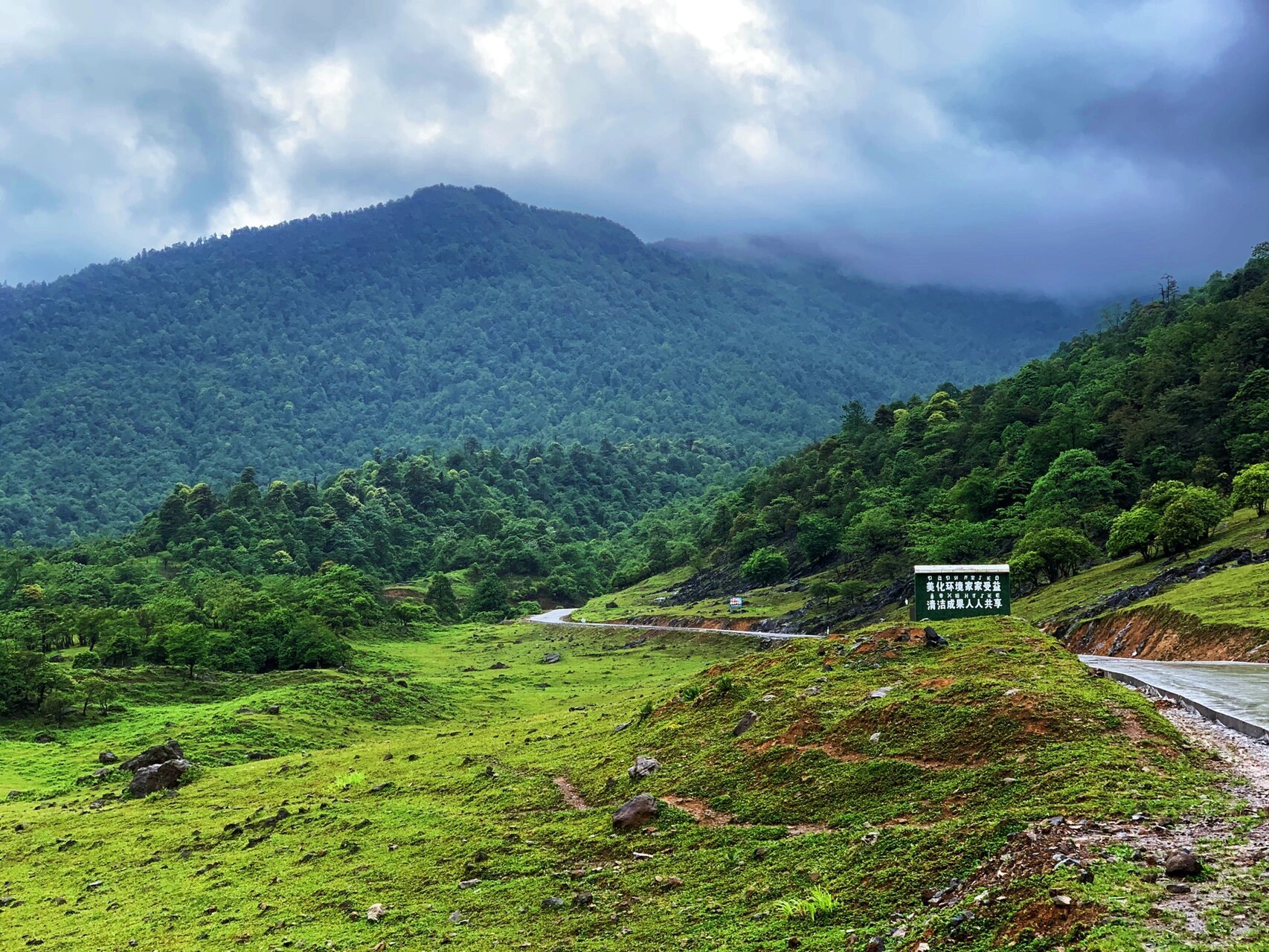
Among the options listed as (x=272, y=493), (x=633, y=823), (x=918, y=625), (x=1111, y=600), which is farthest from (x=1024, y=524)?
(x=272, y=493)

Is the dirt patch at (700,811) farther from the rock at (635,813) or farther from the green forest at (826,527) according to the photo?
the green forest at (826,527)

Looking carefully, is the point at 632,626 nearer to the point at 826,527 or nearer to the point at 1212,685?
the point at 826,527

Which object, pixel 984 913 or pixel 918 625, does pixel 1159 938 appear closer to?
pixel 984 913

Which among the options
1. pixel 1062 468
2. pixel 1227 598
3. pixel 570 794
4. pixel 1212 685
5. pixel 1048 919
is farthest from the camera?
pixel 1062 468

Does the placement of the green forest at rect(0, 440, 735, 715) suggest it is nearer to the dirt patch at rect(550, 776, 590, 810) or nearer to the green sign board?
the dirt patch at rect(550, 776, 590, 810)

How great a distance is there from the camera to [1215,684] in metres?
24.3

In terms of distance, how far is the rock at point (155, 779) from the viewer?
115ft

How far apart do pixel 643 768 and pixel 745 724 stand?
2.56 meters

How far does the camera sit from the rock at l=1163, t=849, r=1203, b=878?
961 centimetres

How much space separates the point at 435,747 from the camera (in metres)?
35.8

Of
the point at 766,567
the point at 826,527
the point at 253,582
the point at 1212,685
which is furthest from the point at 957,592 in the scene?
the point at 253,582

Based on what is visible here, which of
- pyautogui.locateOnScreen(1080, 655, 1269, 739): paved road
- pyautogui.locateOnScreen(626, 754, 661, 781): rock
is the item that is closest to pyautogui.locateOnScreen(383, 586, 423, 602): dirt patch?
pyautogui.locateOnScreen(1080, 655, 1269, 739): paved road

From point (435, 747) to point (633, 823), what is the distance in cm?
2061

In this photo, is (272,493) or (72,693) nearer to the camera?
(72,693)
